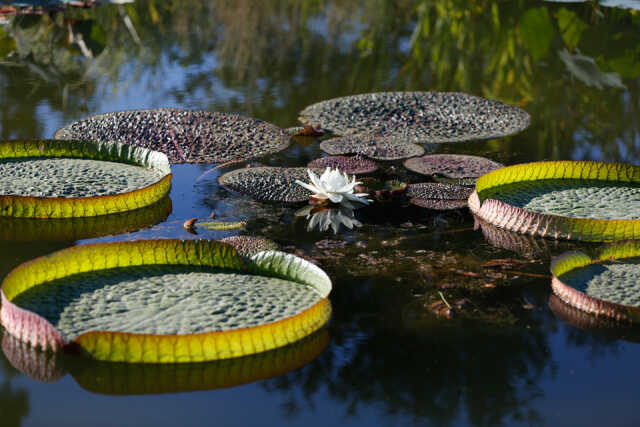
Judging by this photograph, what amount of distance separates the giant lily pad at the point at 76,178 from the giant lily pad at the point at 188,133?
1.17 feet

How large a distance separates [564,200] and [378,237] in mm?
841

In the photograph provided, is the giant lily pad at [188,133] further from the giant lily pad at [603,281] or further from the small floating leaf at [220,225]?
the giant lily pad at [603,281]

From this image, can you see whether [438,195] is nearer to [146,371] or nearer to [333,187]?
[333,187]

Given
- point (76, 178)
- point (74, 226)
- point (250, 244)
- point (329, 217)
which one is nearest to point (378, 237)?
point (329, 217)

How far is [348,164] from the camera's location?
3.79 m

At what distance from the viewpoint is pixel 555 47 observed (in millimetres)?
6492

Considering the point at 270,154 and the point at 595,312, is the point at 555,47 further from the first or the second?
the point at 595,312

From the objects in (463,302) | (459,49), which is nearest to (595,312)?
(463,302)

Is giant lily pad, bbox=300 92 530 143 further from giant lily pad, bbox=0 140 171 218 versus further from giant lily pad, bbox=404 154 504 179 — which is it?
giant lily pad, bbox=0 140 171 218

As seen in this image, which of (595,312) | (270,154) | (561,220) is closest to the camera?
(595,312)

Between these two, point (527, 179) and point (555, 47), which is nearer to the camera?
point (527, 179)

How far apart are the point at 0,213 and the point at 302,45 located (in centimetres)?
392

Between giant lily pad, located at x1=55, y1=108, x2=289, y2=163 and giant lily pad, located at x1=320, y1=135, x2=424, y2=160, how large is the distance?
271 mm

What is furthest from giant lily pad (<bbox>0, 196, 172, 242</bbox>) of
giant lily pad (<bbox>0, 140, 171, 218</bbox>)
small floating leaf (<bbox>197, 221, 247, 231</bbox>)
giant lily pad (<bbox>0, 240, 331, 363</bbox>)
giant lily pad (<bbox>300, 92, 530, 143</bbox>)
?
giant lily pad (<bbox>300, 92, 530, 143</bbox>)
